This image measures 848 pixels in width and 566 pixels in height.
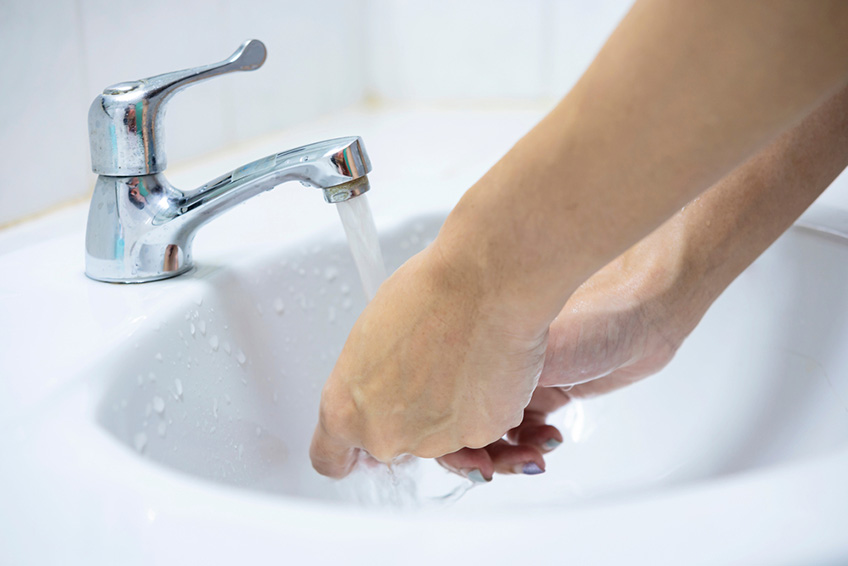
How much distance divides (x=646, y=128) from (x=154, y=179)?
0.30m

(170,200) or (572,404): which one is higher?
(170,200)

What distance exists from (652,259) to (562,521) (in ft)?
1.01

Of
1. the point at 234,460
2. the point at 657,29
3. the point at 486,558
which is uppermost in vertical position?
the point at 657,29

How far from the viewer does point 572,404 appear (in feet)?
2.07

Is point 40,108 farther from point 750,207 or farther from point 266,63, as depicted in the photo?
point 750,207

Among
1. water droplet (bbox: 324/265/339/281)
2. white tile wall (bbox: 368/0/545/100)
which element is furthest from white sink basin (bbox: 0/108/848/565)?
white tile wall (bbox: 368/0/545/100)

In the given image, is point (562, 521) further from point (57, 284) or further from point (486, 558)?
point (57, 284)

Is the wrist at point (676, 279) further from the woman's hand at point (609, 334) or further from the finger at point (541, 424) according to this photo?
the finger at point (541, 424)

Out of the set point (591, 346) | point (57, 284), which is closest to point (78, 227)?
point (57, 284)

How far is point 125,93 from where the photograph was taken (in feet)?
1.39

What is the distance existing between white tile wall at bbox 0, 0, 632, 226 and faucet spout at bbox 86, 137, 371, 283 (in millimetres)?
168

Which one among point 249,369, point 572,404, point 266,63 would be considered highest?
point 266,63

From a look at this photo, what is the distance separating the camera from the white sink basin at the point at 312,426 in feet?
0.74

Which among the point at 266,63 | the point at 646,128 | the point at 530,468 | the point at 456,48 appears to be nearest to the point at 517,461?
the point at 530,468
